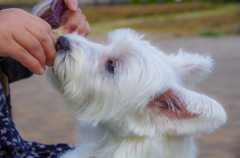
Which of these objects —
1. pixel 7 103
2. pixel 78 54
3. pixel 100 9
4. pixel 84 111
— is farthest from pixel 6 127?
pixel 100 9

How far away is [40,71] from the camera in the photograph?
1279 mm

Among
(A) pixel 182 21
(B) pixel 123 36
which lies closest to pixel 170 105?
(B) pixel 123 36

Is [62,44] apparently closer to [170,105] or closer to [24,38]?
[24,38]

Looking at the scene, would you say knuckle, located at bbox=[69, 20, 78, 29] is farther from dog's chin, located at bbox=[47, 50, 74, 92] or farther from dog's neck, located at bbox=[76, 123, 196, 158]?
dog's neck, located at bbox=[76, 123, 196, 158]

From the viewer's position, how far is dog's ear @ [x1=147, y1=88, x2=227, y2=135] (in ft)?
4.53

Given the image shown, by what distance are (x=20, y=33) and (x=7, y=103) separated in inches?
32.9

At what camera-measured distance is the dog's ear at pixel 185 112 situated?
4.53ft

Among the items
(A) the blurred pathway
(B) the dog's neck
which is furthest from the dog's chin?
(A) the blurred pathway

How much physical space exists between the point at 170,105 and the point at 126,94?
0.29 meters

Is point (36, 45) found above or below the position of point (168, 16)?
below

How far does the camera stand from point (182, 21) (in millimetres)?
27609

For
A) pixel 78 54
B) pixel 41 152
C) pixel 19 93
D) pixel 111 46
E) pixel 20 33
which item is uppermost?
pixel 19 93

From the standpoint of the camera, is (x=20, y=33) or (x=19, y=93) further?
(x=19, y=93)

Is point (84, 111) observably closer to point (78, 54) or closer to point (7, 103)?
point (78, 54)
